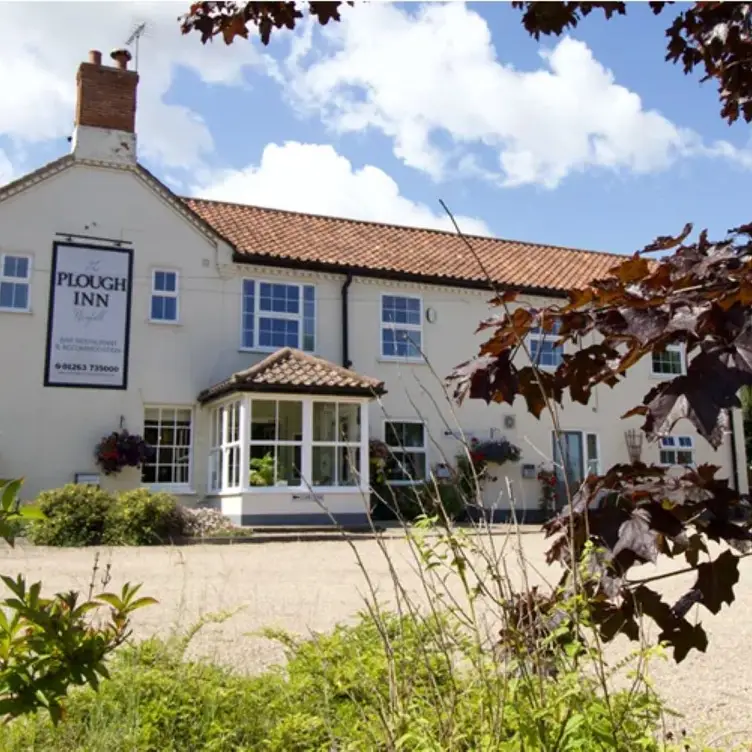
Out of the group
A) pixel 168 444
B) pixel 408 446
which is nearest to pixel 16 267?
pixel 168 444

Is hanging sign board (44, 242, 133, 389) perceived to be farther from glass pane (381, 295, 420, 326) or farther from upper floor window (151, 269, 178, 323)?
glass pane (381, 295, 420, 326)

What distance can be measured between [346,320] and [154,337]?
4.16m

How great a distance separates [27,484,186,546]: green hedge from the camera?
38.4ft

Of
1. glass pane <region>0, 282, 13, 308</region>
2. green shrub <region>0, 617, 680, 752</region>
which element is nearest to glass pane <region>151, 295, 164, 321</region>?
glass pane <region>0, 282, 13, 308</region>

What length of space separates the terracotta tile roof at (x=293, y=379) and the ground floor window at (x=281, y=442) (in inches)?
13.2

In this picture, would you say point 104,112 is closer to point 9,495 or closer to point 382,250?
point 382,250

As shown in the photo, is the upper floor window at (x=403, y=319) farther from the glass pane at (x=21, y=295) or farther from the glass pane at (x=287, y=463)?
the glass pane at (x=21, y=295)

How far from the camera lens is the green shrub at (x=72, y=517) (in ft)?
38.2

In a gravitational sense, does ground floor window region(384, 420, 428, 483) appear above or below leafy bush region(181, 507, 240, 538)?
above

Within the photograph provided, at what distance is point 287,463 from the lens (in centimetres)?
1566

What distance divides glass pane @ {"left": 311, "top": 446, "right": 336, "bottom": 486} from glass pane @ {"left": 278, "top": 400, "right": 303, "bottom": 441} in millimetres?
537

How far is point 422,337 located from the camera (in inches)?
727

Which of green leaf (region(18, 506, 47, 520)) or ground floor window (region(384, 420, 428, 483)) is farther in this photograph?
ground floor window (region(384, 420, 428, 483))

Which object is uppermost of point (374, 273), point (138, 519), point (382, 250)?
point (382, 250)
